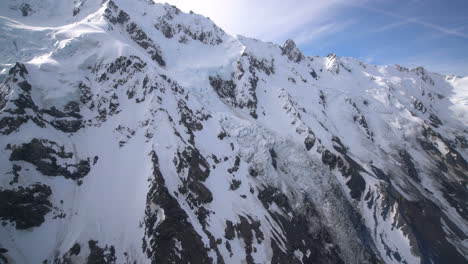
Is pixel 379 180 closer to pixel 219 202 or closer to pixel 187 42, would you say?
pixel 219 202

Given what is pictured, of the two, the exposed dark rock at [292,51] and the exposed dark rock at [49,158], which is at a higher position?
the exposed dark rock at [292,51]

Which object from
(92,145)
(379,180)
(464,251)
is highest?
(379,180)

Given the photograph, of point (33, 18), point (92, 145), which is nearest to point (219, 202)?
point (92, 145)

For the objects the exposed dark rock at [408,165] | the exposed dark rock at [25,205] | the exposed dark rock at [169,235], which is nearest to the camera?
the exposed dark rock at [169,235]

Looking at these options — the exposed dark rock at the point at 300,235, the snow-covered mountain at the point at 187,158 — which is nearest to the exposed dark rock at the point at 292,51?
the snow-covered mountain at the point at 187,158

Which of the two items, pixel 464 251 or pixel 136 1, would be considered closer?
pixel 464 251

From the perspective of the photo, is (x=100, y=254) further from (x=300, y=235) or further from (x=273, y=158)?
(x=273, y=158)

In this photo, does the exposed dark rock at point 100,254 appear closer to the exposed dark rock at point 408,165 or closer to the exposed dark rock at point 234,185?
the exposed dark rock at point 234,185

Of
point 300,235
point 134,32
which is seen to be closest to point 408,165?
point 300,235
